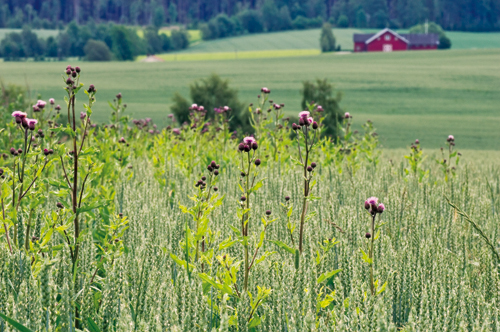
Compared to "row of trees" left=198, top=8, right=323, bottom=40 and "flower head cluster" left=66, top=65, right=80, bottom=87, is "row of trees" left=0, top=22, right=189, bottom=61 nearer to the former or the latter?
"row of trees" left=198, top=8, right=323, bottom=40

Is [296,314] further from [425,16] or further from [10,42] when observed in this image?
[425,16]

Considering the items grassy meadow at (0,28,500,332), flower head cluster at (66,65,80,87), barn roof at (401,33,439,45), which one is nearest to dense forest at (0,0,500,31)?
barn roof at (401,33,439,45)

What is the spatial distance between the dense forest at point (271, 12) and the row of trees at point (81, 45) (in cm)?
4118

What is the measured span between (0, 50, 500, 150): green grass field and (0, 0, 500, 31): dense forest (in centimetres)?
5762

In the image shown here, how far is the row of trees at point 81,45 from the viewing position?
238 feet

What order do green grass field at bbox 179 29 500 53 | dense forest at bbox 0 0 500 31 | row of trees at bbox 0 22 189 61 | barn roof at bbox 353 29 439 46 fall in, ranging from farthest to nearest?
dense forest at bbox 0 0 500 31 < green grass field at bbox 179 29 500 53 < barn roof at bbox 353 29 439 46 < row of trees at bbox 0 22 189 61

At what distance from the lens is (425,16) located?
11775 centimetres

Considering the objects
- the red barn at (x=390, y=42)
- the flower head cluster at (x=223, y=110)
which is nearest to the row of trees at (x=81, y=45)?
the red barn at (x=390, y=42)

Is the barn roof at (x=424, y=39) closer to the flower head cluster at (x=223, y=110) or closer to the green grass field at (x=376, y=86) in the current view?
the green grass field at (x=376, y=86)

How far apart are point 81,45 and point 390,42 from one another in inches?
2149

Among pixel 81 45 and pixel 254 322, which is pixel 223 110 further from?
pixel 81 45

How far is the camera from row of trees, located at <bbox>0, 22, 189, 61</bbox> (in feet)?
238

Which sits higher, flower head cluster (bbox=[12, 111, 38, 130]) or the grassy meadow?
flower head cluster (bbox=[12, 111, 38, 130])

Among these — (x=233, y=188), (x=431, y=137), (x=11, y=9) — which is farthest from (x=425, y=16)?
(x=233, y=188)
